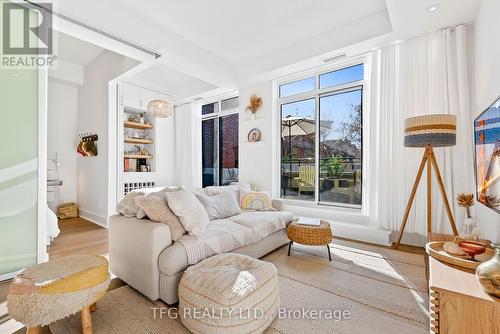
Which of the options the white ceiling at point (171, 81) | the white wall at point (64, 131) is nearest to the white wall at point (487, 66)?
the white ceiling at point (171, 81)

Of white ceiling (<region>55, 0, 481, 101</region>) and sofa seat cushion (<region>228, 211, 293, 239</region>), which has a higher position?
white ceiling (<region>55, 0, 481, 101</region>)

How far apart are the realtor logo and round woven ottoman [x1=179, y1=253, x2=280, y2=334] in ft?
8.45

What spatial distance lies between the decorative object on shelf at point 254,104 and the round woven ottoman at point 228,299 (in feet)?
11.3

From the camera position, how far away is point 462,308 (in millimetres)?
933

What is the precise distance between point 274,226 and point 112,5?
3.22 m

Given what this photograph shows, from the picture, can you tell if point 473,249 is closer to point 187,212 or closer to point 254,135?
point 187,212

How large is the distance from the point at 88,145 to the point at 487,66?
5.87 meters

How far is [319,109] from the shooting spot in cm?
409

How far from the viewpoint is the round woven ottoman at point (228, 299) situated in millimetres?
1344

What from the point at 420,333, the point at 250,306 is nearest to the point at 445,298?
the point at 420,333

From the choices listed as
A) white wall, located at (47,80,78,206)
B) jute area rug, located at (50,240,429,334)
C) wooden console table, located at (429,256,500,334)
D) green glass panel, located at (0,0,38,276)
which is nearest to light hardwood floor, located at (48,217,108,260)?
green glass panel, located at (0,0,38,276)

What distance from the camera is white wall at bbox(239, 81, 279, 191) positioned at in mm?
4418

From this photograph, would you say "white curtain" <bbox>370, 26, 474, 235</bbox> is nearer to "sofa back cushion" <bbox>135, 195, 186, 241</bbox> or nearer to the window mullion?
the window mullion

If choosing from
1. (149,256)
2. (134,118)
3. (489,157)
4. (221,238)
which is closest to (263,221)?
(221,238)
